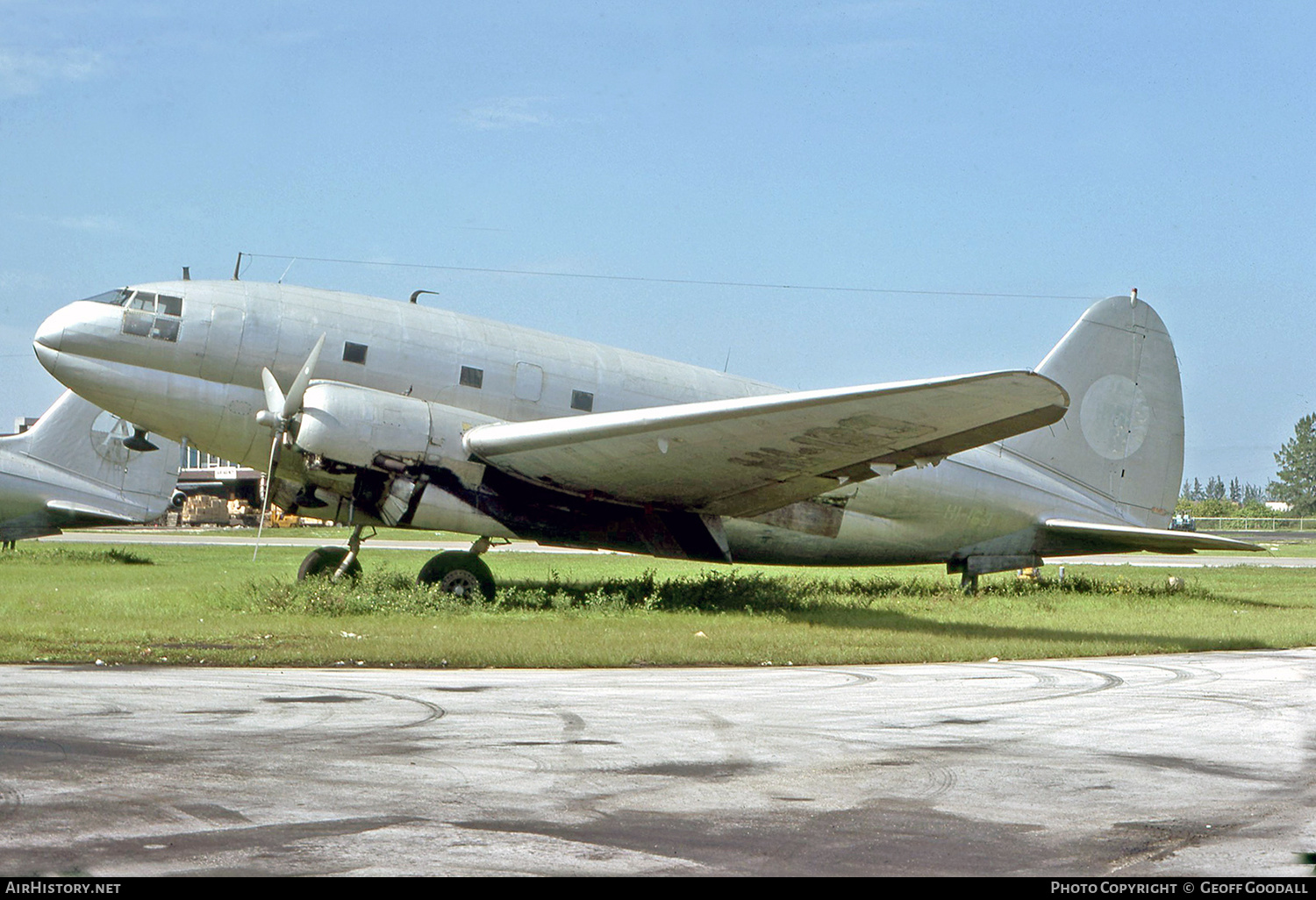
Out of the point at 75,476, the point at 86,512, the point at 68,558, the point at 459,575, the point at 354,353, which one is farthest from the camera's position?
the point at 68,558

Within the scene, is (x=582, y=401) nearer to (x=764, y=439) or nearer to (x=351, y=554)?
(x=764, y=439)

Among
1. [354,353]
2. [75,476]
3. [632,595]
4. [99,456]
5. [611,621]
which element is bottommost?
[611,621]

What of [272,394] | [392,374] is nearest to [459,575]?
[392,374]

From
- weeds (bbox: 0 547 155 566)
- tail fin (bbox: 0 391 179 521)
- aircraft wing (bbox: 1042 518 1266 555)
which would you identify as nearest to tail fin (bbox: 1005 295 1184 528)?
aircraft wing (bbox: 1042 518 1266 555)

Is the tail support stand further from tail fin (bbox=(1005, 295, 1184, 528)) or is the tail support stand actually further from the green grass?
tail fin (bbox=(1005, 295, 1184, 528))

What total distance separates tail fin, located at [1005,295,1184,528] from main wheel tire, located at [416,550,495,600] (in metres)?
10.9

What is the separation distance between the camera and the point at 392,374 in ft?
59.9

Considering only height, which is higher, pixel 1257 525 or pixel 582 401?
pixel 1257 525

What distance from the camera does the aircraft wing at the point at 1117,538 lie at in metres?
20.9

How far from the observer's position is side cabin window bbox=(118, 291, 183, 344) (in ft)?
57.4

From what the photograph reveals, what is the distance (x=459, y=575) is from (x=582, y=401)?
350 centimetres

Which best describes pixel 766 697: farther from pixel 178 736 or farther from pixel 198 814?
pixel 198 814

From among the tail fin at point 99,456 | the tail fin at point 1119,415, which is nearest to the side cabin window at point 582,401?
the tail fin at point 1119,415
